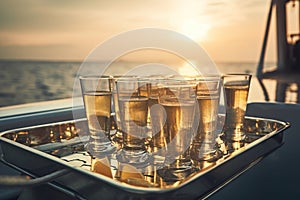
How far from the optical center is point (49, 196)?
0.64 metres

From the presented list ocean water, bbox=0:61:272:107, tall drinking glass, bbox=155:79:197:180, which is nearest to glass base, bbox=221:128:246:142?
tall drinking glass, bbox=155:79:197:180

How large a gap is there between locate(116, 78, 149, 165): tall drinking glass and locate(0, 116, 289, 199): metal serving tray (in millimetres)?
45

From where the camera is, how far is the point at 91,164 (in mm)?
577

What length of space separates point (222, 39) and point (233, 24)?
855 mm

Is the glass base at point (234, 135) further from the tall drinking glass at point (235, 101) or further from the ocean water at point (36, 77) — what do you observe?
the ocean water at point (36, 77)

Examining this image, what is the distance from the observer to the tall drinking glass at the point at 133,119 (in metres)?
0.58

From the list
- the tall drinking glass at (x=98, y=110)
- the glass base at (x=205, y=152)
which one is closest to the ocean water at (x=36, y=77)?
the tall drinking glass at (x=98, y=110)

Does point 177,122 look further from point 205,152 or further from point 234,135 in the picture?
point 234,135

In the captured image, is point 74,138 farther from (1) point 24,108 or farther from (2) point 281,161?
(2) point 281,161

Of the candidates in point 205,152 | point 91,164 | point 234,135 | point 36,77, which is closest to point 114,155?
point 91,164

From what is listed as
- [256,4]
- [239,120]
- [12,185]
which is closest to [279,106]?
[239,120]

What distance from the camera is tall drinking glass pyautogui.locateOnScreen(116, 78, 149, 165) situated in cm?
58

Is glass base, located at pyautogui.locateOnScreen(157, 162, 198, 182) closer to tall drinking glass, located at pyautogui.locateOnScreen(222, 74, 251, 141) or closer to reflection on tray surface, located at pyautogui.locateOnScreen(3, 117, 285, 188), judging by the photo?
reflection on tray surface, located at pyautogui.locateOnScreen(3, 117, 285, 188)

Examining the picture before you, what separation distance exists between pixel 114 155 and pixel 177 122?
156 millimetres
